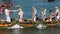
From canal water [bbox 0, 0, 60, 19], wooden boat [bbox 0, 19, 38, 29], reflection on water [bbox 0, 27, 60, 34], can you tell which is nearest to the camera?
reflection on water [bbox 0, 27, 60, 34]

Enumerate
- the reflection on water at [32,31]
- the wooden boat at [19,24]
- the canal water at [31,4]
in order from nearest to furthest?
1. the reflection on water at [32,31]
2. the wooden boat at [19,24]
3. the canal water at [31,4]

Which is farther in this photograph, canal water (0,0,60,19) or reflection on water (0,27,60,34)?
canal water (0,0,60,19)

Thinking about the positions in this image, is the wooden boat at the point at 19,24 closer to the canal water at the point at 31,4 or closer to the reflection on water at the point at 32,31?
the reflection on water at the point at 32,31

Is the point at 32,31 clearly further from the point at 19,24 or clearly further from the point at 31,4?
the point at 31,4

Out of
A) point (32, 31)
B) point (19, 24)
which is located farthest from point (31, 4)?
point (32, 31)

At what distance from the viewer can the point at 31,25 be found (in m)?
29.2

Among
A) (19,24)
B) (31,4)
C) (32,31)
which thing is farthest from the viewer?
(31,4)

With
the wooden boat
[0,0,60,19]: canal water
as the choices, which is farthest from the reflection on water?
[0,0,60,19]: canal water

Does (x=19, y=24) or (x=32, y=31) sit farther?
(x=19, y=24)

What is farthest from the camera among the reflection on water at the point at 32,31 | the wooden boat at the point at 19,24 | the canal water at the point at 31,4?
the canal water at the point at 31,4

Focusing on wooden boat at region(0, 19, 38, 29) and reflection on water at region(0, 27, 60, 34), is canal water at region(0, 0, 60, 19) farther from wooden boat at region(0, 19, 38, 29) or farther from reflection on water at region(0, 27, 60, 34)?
reflection on water at region(0, 27, 60, 34)

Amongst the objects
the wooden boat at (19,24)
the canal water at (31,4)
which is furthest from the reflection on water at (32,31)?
the canal water at (31,4)

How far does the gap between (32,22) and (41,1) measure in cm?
1284

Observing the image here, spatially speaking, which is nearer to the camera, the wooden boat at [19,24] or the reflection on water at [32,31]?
the reflection on water at [32,31]
